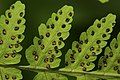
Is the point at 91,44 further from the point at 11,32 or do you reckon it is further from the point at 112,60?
the point at 11,32

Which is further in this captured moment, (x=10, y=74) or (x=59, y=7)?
(x=59, y=7)

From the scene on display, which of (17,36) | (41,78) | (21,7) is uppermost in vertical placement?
(21,7)

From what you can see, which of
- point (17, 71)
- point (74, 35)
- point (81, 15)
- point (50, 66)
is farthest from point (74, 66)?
point (81, 15)

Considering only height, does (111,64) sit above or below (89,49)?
below

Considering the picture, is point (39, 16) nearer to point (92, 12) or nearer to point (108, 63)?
point (92, 12)

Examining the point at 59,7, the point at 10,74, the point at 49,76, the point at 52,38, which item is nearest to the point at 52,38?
the point at 52,38

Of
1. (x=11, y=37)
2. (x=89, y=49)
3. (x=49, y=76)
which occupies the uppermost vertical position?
(x=11, y=37)
